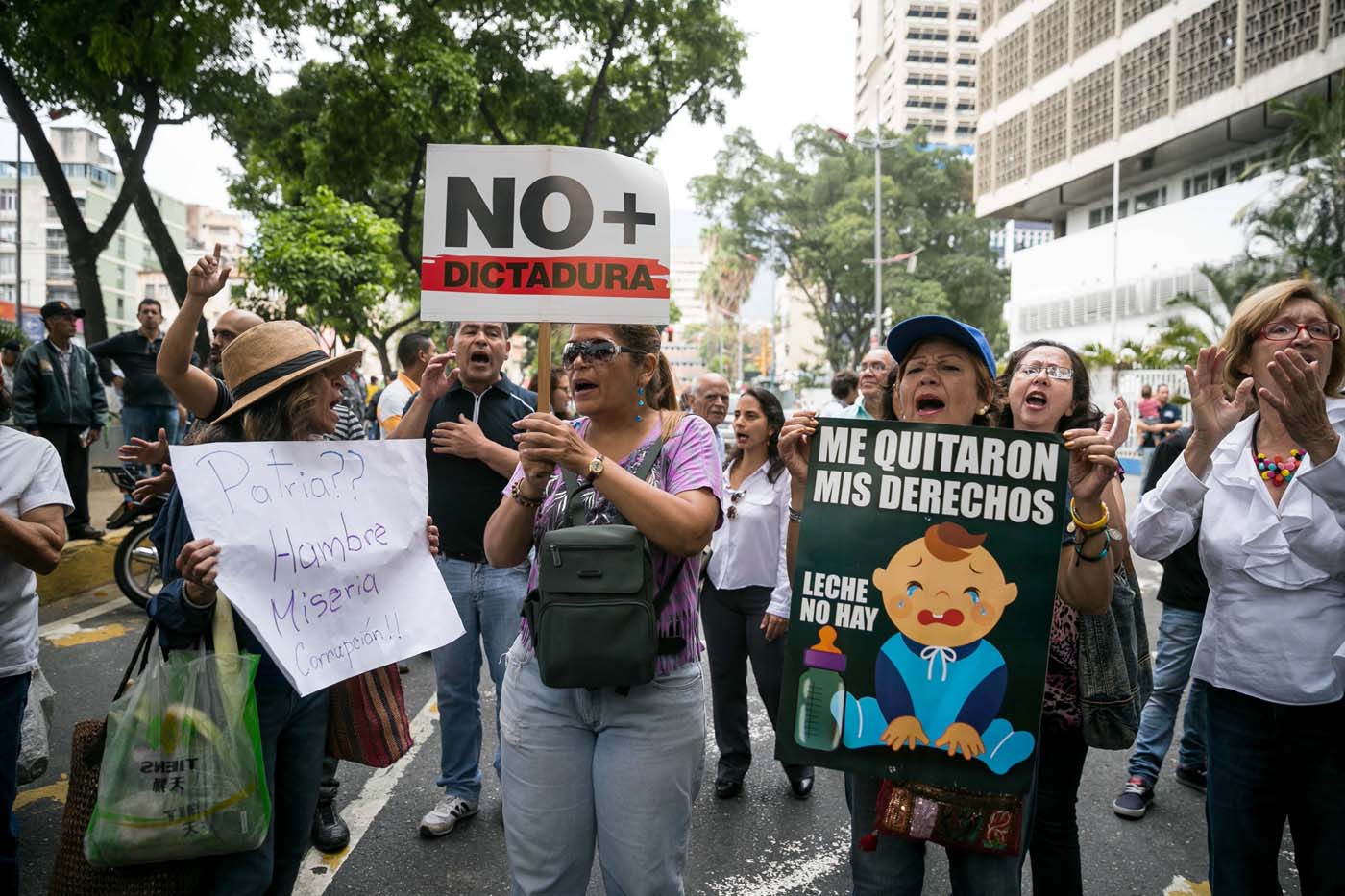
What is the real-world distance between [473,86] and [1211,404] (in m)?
13.3

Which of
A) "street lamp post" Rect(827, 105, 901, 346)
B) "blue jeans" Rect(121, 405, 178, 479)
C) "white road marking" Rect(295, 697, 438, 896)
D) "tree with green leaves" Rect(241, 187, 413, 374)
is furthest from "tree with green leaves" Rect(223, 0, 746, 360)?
"street lamp post" Rect(827, 105, 901, 346)

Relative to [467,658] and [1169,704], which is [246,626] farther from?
[1169,704]

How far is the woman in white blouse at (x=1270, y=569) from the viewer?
253cm

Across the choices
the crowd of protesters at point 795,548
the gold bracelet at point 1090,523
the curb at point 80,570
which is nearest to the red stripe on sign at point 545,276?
the crowd of protesters at point 795,548

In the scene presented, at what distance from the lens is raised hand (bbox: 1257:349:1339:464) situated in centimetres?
239

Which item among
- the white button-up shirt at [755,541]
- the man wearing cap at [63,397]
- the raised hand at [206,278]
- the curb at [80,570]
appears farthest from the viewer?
the man wearing cap at [63,397]

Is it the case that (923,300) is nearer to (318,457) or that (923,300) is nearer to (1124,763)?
(1124,763)

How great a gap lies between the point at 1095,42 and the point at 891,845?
37327 millimetres

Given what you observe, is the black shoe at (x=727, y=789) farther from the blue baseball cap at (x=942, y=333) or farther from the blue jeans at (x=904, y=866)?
the blue baseball cap at (x=942, y=333)

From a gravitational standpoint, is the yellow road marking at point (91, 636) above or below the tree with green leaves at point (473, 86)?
below

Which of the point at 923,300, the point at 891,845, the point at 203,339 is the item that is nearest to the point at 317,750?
the point at 891,845

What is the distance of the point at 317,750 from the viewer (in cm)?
272

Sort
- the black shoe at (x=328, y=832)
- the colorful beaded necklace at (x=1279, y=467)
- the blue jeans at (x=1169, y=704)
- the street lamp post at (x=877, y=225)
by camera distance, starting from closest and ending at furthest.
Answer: the colorful beaded necklace at (x=1279, y=467)
the black shoe at (x=328, y=832)
the blue jeans at (x=1169, y=704)
the street lamp post at (x=877, y=225)

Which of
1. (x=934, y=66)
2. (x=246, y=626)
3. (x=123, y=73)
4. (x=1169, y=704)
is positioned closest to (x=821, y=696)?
(x=246, y=626)
